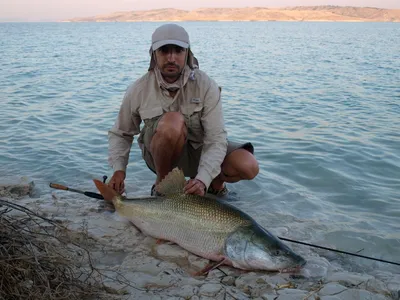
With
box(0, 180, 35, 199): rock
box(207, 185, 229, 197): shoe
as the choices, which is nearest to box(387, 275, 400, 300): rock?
box(207, 185, 229, 197): shoe

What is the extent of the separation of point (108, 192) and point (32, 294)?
2.22m

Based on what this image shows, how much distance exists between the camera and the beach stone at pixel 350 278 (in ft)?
12.1

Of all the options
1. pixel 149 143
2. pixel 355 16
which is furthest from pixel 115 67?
pixel 355 16

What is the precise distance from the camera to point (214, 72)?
69.1ft

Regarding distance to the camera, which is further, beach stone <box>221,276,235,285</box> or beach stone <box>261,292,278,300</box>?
beach stone <box>221,276,235,285</box>

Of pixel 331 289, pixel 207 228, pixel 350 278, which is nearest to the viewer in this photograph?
pixel 331 289

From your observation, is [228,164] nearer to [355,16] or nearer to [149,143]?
[149,143]

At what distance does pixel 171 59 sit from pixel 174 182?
1.23 m

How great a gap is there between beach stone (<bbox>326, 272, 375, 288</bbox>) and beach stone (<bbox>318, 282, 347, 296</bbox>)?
12 centimetres

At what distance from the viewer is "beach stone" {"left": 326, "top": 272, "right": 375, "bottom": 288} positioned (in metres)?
3.68

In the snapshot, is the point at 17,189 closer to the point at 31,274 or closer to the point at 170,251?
the point at 170,251

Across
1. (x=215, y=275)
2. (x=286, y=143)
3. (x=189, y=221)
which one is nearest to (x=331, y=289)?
(x=215, y=275)

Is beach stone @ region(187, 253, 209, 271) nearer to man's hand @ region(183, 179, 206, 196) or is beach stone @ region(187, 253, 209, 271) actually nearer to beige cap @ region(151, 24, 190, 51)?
man's hand @ region(183, 179, 206, 196)

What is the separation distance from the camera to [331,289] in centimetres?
352
